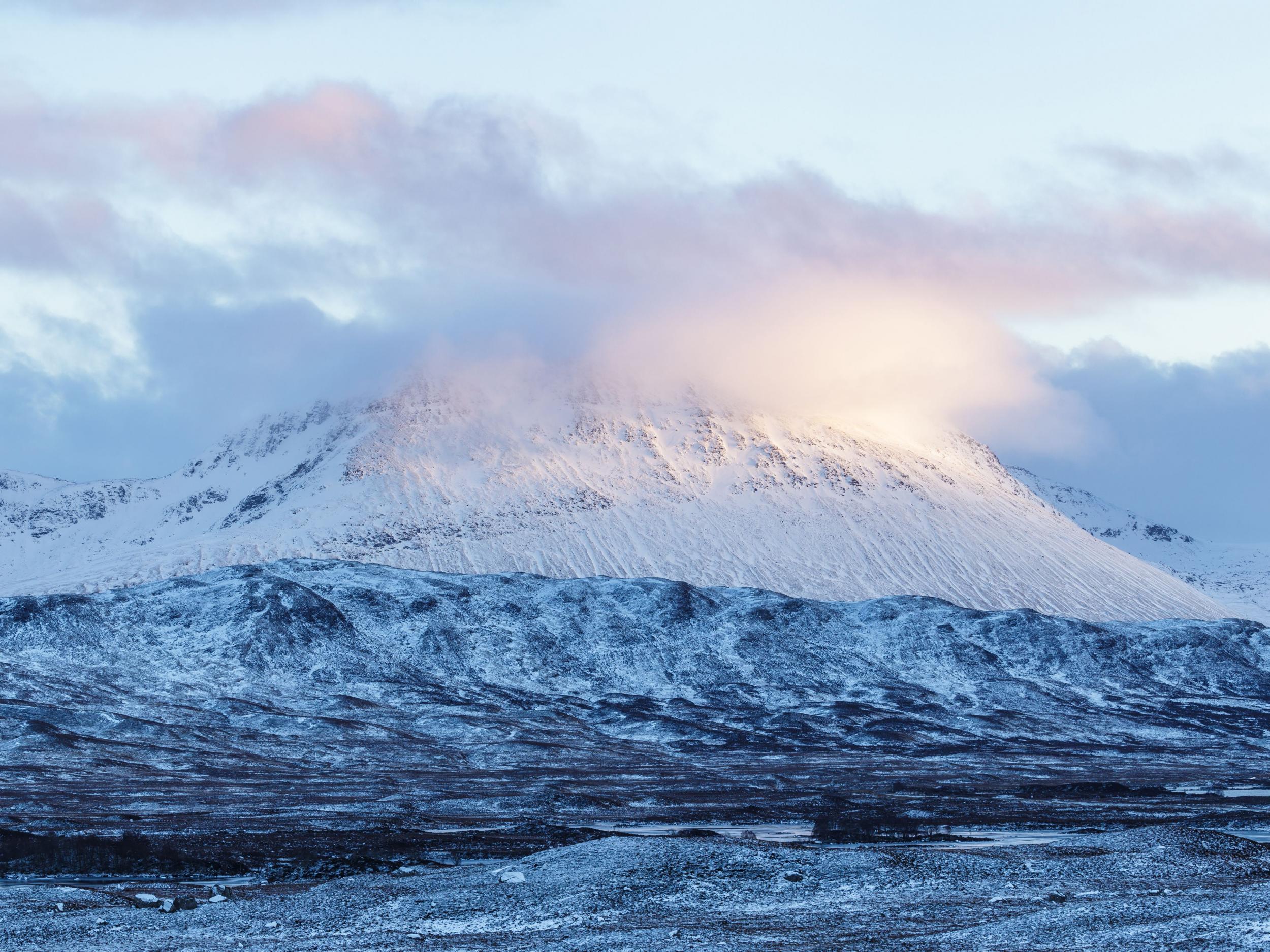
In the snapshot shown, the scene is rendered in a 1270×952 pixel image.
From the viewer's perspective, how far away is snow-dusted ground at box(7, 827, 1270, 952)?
3716 centimetres

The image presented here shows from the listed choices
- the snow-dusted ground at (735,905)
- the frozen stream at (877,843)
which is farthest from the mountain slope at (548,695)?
the snow-dusted ground at (735,905)

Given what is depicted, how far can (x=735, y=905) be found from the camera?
141ft

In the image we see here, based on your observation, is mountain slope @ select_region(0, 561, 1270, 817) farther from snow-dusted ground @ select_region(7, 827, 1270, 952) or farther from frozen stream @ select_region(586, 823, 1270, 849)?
snow-dusted ground @ select_region(7, 827, 1270, 952)

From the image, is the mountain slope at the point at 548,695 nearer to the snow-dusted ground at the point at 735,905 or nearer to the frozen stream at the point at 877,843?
the frozen stream at the point at 877,843

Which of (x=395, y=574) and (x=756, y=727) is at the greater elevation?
(x=395, y=574)

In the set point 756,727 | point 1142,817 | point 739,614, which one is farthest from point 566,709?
point 1142,817

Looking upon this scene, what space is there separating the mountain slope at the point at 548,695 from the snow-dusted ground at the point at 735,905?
3219 cm

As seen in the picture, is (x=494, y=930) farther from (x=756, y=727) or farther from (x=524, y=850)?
(x=756, y=727)

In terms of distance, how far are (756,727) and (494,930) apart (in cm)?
10830

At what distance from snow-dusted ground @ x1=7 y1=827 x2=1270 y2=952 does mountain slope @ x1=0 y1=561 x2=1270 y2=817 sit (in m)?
32.2

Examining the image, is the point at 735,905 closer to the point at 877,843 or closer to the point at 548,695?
the point at 877,843

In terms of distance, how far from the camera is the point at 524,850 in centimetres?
5916

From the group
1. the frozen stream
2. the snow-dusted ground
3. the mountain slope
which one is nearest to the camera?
the snow-dusted ground

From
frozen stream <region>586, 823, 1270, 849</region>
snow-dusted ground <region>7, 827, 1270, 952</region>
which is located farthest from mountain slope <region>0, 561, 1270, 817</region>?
snow-dusted ground <region>7, 827, 1270, 952</region>
